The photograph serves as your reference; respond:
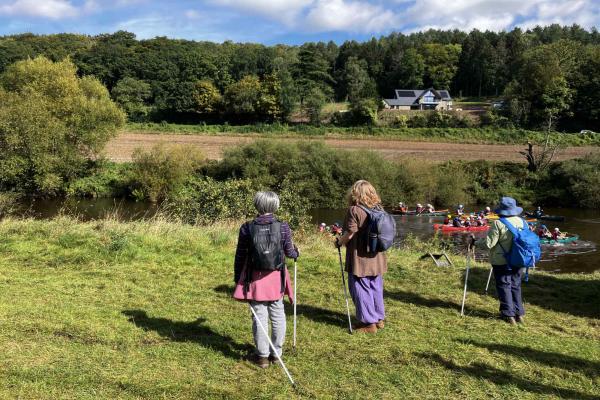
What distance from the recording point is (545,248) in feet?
65.1

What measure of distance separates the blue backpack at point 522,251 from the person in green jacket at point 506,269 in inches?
2.2

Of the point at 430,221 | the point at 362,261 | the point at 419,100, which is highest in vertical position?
the point at 419,100

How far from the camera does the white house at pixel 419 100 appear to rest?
3127 inches

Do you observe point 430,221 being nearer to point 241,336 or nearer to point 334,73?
point 241,336

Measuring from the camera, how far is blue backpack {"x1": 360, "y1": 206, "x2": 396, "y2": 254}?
530 centimetres

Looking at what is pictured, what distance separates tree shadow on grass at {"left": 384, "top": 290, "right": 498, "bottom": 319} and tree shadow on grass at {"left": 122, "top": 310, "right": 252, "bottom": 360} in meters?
2.90

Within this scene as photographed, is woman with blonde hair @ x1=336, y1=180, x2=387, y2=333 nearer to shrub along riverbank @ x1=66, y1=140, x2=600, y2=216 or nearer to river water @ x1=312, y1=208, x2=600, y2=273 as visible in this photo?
river water @ x1=312, y1=208, x2=600, y2=273

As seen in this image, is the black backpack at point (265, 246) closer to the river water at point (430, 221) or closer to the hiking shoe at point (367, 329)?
the hiking shoe at point (367, 329)

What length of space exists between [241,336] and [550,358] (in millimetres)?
3435

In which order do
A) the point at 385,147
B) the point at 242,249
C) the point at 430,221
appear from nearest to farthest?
the point at 242,249, the point at 430,221, the point at 385,147

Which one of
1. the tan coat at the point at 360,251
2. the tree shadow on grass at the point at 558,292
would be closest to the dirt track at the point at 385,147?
the tree shadow on grass at the point at 558,292

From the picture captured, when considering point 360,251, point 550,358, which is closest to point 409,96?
point 360,251

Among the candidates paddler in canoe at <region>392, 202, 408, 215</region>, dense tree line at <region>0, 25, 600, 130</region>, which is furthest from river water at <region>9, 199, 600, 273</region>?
dense tree line at <region>0, 25, 600, 130</region>

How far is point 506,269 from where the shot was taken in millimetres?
6090
